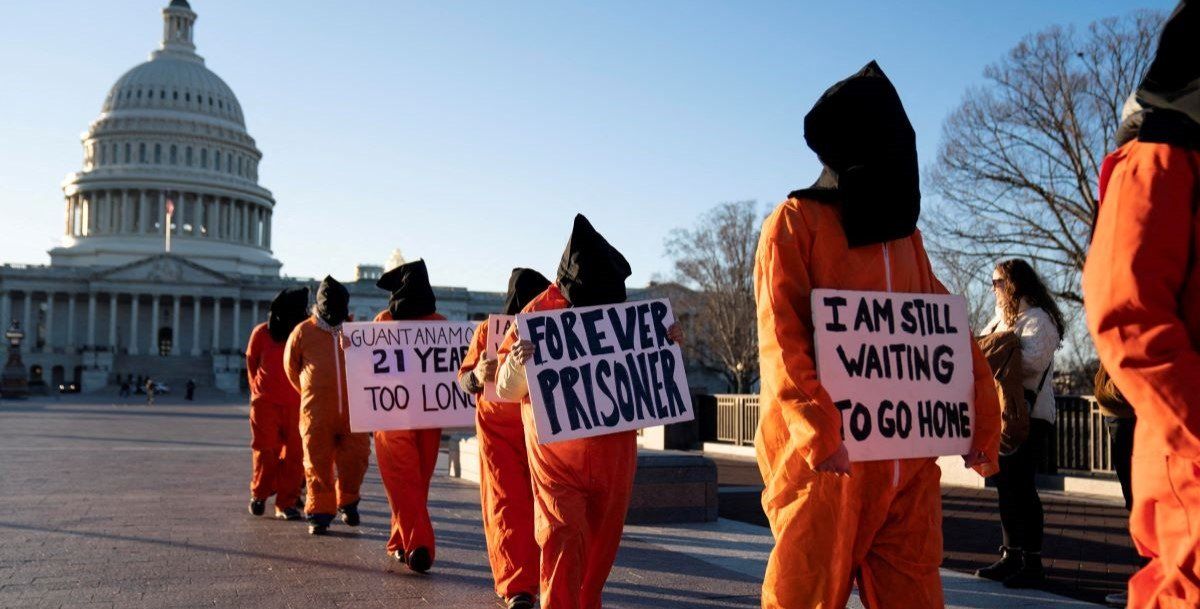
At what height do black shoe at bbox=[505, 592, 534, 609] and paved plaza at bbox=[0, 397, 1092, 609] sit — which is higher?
black shoe at bbox=[505, 592, 534, 609]

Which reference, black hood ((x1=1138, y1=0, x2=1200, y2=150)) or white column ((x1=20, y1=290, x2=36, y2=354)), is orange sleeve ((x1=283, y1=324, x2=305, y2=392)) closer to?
black hood ((x1=1138, y1=0, x2=1200, y2=150))

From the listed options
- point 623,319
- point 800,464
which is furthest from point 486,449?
point 800,464

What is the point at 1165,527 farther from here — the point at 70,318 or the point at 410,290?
the point at 70,318

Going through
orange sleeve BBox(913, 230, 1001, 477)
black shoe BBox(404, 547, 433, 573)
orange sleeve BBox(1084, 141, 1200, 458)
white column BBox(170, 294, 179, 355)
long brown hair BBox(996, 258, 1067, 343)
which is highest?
white column BBox(170, 294, 179, 355)

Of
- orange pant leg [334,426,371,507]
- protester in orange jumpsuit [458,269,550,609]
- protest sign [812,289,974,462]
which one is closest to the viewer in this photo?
protest sign [812,289,974,462]

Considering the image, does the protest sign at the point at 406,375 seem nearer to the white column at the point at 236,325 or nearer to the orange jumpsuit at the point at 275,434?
the orange jumpsuit at the point at 275,434

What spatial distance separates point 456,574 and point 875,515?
4468mm

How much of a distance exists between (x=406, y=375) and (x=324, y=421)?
1238 millimetres

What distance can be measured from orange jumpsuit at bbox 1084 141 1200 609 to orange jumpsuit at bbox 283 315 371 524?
709 centimetres

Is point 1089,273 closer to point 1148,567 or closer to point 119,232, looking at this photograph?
point 1148,567

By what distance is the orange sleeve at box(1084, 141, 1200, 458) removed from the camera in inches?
103

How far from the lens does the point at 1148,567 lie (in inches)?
107

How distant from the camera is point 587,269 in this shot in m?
5.78

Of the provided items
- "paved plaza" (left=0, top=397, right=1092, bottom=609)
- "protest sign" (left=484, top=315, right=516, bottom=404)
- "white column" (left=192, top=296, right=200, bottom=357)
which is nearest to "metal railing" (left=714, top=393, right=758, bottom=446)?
"paved plaza" (left=0, top=397, right=1092, bottom=609)
